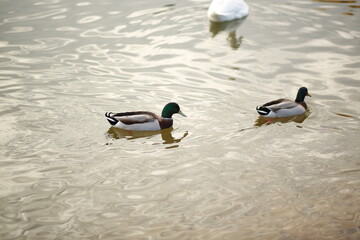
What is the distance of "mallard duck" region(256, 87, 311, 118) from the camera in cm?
974

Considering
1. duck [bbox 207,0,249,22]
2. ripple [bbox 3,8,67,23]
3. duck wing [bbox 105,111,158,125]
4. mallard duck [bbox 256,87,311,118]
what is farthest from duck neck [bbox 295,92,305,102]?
ripple [bbox 3,8,67,23]

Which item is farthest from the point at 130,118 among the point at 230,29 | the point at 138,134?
the point at 230,29

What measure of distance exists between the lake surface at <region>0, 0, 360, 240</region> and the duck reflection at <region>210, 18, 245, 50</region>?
Result: 6cm

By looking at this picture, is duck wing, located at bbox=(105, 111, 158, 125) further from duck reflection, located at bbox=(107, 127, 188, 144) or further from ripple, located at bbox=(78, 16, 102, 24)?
ripple, located at bbox=(78, 16, 102, 24)

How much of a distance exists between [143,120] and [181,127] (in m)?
0.76

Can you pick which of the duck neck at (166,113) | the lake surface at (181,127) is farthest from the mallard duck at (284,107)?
the duck neck at (166,113)

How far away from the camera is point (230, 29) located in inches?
611

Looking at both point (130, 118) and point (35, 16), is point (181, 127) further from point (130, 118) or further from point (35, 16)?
point (35, 16)

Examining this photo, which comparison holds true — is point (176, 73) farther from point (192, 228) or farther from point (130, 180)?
point (192, 228)

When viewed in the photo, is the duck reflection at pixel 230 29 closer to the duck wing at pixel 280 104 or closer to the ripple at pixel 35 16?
the duck wing at pixel 280 104

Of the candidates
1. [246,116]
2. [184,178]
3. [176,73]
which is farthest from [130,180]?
[176,73]

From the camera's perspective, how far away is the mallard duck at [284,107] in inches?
384

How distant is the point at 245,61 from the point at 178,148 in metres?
4.62

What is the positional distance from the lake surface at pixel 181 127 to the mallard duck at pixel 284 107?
0.21m
